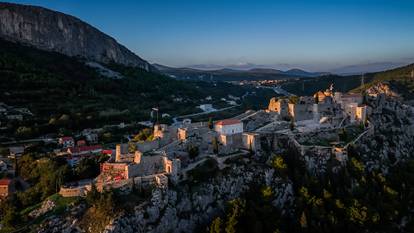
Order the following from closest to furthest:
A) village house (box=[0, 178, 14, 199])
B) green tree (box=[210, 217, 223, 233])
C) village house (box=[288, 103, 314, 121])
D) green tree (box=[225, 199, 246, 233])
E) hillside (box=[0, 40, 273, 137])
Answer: green tree (box=[210, 217, 223, 233]), green tree (box=[225, 199, 246, 233]), village house (box=[0, 178, 14, 199]), village house (box=[288, 103, 314, 121]), hillside (box=[0, 40, 273, 137])

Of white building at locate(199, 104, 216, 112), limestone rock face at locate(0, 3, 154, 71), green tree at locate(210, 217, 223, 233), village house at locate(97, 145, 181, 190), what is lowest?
green tree at locate(210, 217, 223, 233)

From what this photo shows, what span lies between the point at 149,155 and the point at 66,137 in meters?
24.6

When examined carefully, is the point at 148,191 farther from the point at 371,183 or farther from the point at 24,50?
the point at 24,50

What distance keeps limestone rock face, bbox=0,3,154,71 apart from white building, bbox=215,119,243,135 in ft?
296

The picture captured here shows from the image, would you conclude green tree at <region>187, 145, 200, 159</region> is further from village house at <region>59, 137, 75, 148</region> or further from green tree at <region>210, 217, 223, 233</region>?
village house at <region>59, 137, 75, 148</region>

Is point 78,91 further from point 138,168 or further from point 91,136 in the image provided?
point 138,168

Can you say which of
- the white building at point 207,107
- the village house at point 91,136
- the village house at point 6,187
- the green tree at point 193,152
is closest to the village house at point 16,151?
the village house at point 91,136

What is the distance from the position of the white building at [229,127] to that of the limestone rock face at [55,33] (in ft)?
296

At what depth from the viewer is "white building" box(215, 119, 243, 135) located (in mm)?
35094

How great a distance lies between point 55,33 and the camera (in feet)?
379

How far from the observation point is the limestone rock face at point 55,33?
354ft

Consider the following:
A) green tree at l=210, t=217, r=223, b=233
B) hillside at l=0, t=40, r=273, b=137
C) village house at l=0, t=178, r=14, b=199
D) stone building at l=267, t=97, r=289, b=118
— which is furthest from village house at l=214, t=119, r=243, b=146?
hillside at l=0, t=40, r=273, b=137

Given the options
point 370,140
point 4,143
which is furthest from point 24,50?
point 370,140

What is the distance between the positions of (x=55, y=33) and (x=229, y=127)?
95.7 meters
